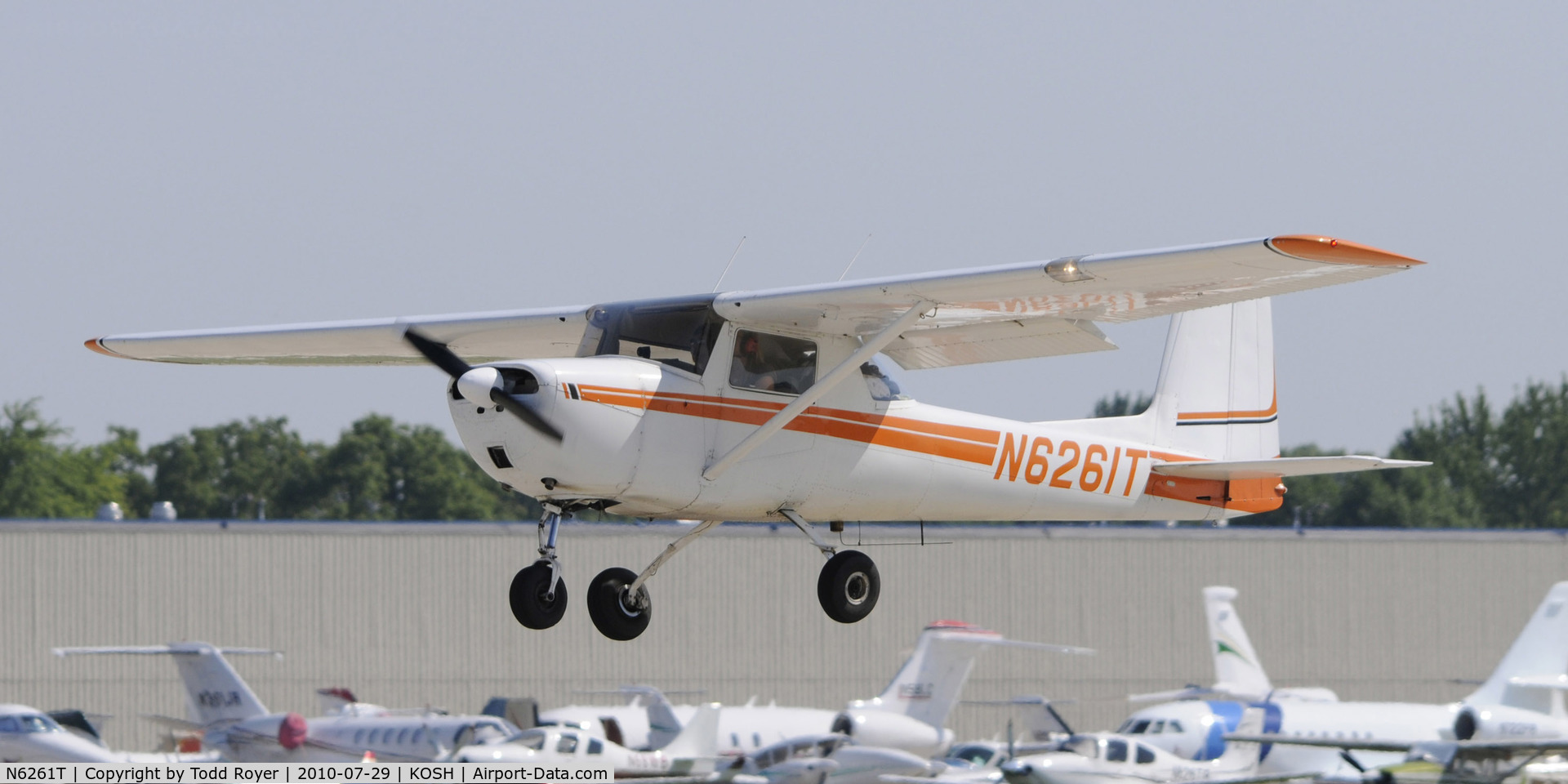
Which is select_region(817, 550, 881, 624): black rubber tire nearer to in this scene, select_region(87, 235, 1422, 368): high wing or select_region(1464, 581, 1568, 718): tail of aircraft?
select_region(87, 235, 1422, 368): high wing

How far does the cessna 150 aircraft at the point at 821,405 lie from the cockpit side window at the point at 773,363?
1 cm

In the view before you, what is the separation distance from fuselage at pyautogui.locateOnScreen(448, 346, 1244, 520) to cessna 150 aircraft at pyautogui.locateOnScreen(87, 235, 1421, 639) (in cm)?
1

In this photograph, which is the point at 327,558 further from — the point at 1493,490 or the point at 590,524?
the point at 1493,490

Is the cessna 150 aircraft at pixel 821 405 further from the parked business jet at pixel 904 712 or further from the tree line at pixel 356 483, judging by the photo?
the tree line at pixel 356 483

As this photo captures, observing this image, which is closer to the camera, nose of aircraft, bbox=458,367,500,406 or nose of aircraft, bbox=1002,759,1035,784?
nose of aircraft, bbox=458,367,500,406

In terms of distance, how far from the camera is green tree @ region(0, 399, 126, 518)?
79.2m

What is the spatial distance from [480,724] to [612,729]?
11.5 feet

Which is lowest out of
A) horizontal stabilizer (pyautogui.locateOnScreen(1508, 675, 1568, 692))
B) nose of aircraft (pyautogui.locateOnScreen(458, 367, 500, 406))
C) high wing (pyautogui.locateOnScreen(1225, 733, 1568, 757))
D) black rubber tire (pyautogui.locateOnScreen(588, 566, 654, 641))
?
high wing (pyautogui.locateOnScreen(1225, 733, 1568, 757))

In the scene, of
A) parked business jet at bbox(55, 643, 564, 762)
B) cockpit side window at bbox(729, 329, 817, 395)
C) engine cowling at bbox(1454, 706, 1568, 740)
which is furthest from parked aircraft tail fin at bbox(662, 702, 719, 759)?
cockpit side window at bbox(729, 329, 817, 395)

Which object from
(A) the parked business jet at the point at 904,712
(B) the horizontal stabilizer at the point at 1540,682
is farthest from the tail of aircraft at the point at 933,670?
(B) the horizontal stabilizer at the point at 1540,682

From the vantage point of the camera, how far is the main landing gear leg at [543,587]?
12359mm

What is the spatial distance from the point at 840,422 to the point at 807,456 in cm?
37

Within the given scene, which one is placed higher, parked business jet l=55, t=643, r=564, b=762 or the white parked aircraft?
parked business jet l=55, t=643, r=564, b=762

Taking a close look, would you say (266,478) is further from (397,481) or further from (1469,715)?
(1469,715)
